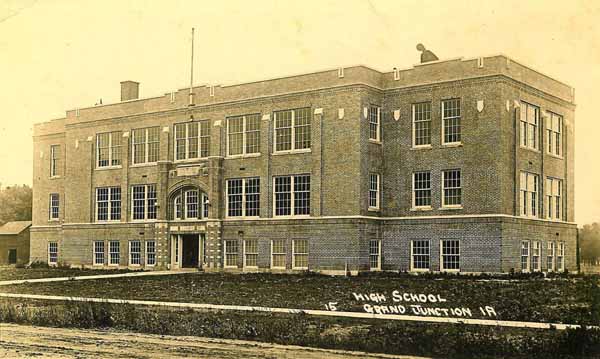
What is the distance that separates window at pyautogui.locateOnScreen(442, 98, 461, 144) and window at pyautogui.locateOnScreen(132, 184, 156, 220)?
59.4 feet

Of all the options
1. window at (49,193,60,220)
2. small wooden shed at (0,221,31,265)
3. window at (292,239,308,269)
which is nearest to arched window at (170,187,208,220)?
window at (292,239,308,269)

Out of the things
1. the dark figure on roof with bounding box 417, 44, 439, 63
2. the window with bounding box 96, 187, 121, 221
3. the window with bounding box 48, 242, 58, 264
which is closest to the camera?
the dark figure on roof with bounding box 417, 44, 439, 63

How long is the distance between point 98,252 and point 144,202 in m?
4.94

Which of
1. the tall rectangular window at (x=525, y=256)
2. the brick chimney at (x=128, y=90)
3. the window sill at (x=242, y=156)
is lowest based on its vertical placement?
the tall rectangular window at (x=525, y=256)

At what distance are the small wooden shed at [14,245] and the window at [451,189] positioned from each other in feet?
119

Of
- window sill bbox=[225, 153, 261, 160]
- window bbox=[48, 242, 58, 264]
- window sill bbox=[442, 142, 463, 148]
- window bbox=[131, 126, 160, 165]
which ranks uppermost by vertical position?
window bbox=[131, 126, 160, 165]

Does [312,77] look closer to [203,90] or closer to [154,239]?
[203,90]

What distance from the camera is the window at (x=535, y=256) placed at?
3694 cm

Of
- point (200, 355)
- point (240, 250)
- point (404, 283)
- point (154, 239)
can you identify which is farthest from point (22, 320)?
point (154, 239)

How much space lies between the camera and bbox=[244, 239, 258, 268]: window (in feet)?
132

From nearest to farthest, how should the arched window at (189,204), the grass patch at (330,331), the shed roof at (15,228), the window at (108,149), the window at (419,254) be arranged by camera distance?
the grass patch at (330,331) → the window at (419,254) → the arched window at (189,204) → the window at (108,149) → the shed roof at (15,228)

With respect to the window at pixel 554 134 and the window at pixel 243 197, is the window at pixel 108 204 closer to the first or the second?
the window at pixel 243 197

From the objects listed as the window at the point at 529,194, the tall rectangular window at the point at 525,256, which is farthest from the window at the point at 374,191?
the tall rectangular window at the point at 525,256

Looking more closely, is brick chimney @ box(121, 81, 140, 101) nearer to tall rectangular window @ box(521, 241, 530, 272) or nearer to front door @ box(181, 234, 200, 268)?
front door @ box(181, 234, 200, 268)
